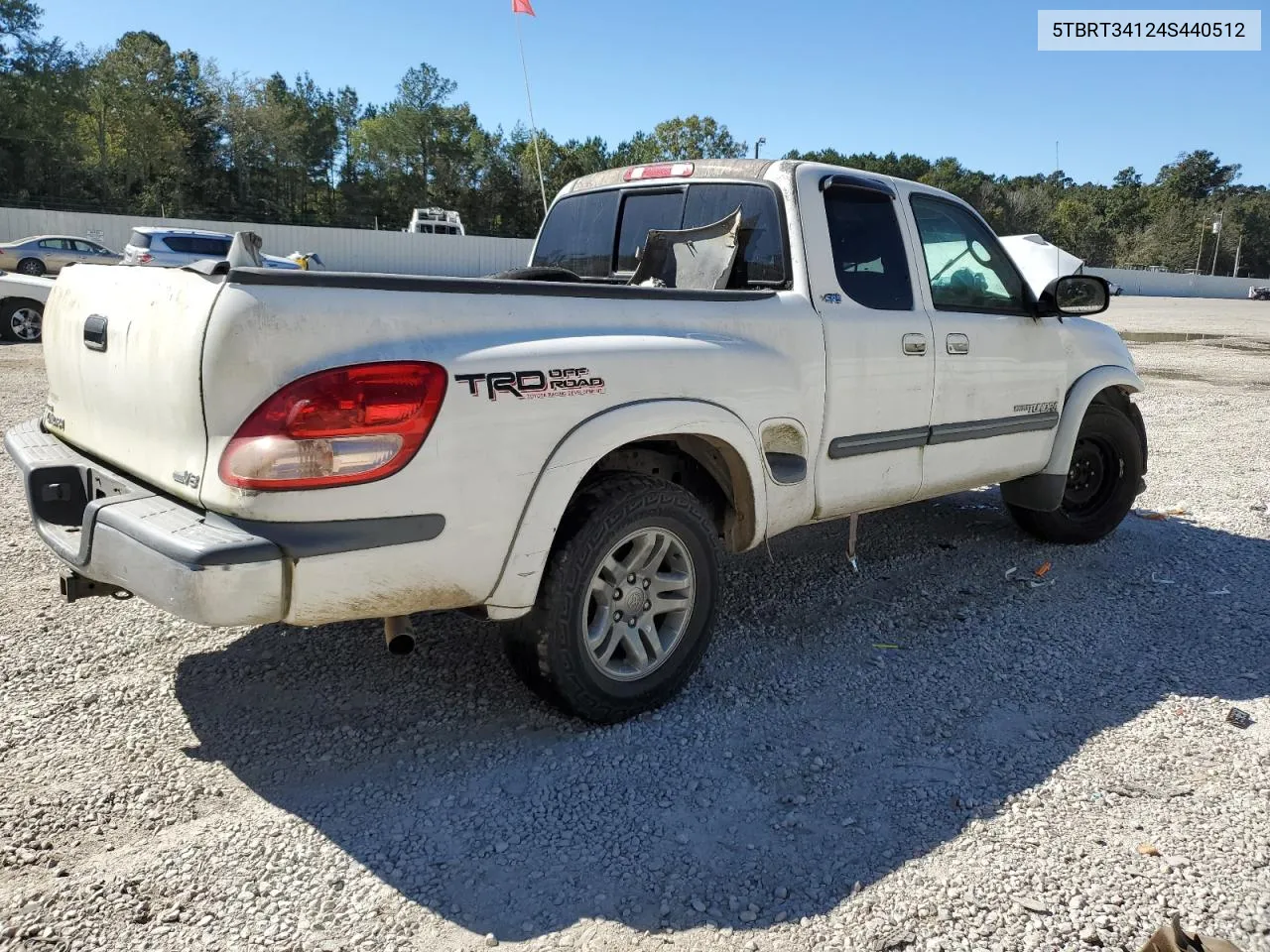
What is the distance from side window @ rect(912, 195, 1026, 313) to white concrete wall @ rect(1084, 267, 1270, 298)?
→ 203 ft

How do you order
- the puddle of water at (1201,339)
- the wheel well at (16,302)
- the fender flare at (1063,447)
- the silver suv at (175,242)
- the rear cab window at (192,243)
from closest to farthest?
the fender flare at (1063,447)
the wheel well at (16,302)
the silver suv at (175,242)
the rear cab window at (192,243)
the puddle of water at (1201,339)

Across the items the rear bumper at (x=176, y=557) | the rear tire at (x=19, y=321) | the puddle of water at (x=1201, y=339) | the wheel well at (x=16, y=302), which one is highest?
the wheel well at (x=16, y=302)

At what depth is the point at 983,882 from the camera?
8.14ft

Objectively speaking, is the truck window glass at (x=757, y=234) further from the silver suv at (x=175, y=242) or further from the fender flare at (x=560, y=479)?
the silver suv at (x=175, y=242)

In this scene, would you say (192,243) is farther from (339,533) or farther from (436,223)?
(436,223)

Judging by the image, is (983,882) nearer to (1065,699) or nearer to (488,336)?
(1065,699)

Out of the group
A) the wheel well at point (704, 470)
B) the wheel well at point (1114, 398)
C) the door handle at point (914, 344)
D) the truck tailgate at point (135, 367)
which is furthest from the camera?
the wheel well at point (1114, 398)

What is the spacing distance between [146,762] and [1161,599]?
15.3 feet

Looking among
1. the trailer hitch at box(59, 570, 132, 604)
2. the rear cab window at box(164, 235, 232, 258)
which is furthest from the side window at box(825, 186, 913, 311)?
the rear cab window at box(164, 235, 232, 258)

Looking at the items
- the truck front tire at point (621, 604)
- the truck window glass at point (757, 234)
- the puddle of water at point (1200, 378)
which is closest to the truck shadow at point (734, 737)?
the truck front tire at point (621, 604)

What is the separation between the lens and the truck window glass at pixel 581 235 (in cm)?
468

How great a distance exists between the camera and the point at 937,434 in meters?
4.30

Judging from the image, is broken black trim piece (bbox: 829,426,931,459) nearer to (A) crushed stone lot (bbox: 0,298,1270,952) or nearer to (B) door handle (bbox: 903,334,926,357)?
(B) door handle (bbox: 903,334,926,357)

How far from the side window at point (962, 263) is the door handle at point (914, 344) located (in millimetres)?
289
